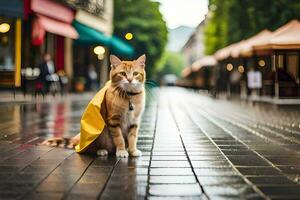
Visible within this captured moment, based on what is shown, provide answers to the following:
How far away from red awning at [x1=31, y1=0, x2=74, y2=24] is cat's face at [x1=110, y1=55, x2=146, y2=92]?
1613 cm

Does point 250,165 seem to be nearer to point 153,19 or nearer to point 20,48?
point 20,48

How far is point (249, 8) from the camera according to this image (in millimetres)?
29859

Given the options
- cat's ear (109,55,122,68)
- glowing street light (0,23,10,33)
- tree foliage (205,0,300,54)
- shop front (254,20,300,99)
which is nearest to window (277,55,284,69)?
shop front (254,20,300,99)

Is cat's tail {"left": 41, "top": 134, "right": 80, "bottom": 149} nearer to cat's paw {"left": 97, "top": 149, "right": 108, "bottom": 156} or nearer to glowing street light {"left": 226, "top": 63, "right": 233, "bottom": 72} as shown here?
cat's paw {"left": 97, "top": 149, "right": 108, "bottom": 156}

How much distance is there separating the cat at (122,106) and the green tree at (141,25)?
4202cm

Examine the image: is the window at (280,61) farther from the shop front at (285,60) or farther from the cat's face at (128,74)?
the cat's face at (128,74)

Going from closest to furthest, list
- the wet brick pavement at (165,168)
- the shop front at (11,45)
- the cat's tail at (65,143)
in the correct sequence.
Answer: the wet brick pavement at (165,168), the cat's tail at (65,143), the shop front at (11,45)

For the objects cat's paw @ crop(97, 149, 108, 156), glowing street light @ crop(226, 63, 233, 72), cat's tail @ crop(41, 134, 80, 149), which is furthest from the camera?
glowing street light @ crop(226, 63, 233, 72)

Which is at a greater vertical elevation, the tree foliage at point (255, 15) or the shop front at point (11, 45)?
the tree foliage at point (255, 15)

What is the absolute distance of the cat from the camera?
6.14m

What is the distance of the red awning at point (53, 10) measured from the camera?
22047 mm

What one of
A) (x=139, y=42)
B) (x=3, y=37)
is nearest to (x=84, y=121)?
(x=3, y=37)

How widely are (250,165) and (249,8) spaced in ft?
82.1

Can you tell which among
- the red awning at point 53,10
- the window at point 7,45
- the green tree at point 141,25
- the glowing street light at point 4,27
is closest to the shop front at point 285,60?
the red awning at point 53,10
